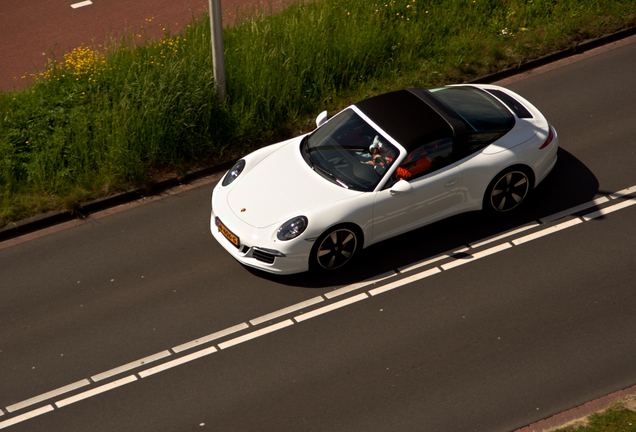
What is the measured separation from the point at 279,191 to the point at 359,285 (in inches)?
63.2

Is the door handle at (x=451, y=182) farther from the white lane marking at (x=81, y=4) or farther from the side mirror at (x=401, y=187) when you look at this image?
the white lane marking at (x=81, y=4)

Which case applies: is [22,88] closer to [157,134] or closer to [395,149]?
[157,134]

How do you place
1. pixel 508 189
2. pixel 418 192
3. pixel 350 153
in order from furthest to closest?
pixel 508 189 < pixel 350 153 < pixel 418 192

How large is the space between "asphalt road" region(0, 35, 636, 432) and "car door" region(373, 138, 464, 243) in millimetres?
585

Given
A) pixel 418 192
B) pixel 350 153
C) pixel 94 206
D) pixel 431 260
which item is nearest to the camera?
pixel 418 192

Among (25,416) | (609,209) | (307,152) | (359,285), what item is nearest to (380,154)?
(307,152)

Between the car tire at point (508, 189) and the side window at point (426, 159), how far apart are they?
32.8 inches

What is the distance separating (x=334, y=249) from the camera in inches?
341

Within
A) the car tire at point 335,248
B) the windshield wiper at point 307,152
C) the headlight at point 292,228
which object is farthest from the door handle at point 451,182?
the headlight at point 292,228

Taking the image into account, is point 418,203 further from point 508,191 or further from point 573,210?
point 573,210

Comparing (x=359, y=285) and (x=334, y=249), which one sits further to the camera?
(x=359, y=285)

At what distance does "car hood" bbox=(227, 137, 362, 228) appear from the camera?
336 inches

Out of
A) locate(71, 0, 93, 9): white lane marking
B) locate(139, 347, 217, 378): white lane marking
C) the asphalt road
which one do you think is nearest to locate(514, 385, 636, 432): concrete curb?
the asphalt road

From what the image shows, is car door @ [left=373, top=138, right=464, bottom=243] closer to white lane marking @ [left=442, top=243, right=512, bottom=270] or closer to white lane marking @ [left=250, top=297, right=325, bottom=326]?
white lane marking @ [left=442, top=243, right=512, bottom=270]
